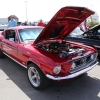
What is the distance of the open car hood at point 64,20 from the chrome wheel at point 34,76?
76 cm

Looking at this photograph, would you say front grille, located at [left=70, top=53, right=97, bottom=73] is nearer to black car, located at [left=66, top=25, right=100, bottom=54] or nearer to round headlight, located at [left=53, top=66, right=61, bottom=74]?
round headlight, located at [left=53, top=66, right=61, bottom=74]

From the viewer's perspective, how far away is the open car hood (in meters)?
3.16

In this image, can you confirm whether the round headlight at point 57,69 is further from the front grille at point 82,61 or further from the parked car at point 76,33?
the parked car at point 76,33

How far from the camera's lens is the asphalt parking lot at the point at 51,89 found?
318 cm

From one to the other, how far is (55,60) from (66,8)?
1.14 metres

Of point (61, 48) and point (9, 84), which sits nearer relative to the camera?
point (9, 84)

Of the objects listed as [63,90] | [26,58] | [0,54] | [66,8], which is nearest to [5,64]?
[0,54]

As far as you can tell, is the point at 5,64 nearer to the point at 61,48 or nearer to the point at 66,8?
the point at 61,48

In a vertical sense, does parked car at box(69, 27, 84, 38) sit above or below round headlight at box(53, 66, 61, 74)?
above

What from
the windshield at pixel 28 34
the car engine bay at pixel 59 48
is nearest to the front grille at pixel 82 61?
the car engine bay at pixel 59 48

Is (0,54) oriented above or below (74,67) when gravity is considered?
below

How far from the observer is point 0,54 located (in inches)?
234

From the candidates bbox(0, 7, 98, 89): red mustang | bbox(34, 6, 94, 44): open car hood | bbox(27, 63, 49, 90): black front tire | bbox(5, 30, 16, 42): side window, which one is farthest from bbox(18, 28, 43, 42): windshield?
bbox(27, 63, 49, 90): black front tire

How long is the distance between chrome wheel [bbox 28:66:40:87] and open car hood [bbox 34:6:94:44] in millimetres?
759
